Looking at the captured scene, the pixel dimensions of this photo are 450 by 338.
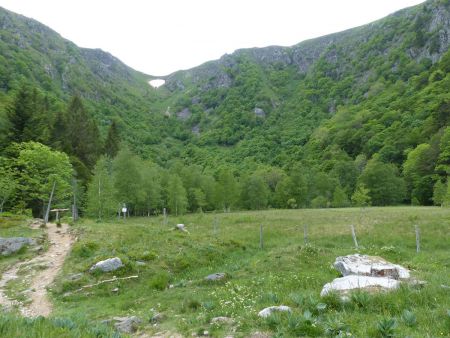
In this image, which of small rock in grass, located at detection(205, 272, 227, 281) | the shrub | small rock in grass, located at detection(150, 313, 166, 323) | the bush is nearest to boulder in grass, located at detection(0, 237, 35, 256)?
the bush

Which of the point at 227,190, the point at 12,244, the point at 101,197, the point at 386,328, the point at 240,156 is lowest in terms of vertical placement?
the point at 386,328

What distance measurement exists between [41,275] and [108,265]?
14.0 feet

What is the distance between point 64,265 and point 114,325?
35.5 ft

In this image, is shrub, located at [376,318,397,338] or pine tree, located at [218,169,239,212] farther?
pine tree, located at [218,169,239,212]

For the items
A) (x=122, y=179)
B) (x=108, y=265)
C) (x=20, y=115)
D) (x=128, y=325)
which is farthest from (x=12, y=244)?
(x=20, y=115)

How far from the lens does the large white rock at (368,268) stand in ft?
41.6

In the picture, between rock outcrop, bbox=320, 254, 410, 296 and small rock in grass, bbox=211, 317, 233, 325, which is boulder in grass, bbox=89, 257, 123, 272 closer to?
small rock in grass, bbox=211, 317, 233, 325

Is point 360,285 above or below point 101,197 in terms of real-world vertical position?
below

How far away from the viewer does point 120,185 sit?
53906 millimetres

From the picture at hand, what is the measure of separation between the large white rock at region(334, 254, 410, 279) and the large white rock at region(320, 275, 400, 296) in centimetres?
181

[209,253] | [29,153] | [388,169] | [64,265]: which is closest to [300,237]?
[209,253]

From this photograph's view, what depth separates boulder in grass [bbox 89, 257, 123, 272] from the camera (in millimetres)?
17719

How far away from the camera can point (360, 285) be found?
423 inches

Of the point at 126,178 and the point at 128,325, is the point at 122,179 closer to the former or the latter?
the point at 126,178
